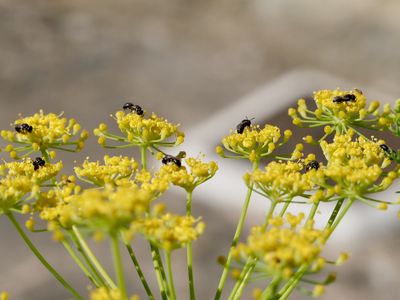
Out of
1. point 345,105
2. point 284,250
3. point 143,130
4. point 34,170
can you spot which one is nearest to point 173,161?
point 143,130

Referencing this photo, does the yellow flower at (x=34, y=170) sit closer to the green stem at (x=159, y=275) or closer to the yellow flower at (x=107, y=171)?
the yellow flower at (x=107, y=171)

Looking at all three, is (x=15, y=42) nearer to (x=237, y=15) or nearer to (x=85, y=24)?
(x=85, y=24)

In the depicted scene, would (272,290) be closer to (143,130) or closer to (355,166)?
(355,166)

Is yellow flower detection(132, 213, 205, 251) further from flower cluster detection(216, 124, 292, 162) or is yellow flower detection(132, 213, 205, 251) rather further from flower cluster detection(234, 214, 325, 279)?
flower cluster detection(216, 124, 292, 162)

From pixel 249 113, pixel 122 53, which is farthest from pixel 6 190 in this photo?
pixel 122 53

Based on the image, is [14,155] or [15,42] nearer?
[14,155]

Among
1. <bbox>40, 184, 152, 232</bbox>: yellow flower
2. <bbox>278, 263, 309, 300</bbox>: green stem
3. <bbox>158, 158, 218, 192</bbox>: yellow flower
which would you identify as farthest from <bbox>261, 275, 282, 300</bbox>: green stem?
<bbox>158, 158, 218, 192</bbox>: yellow flower
